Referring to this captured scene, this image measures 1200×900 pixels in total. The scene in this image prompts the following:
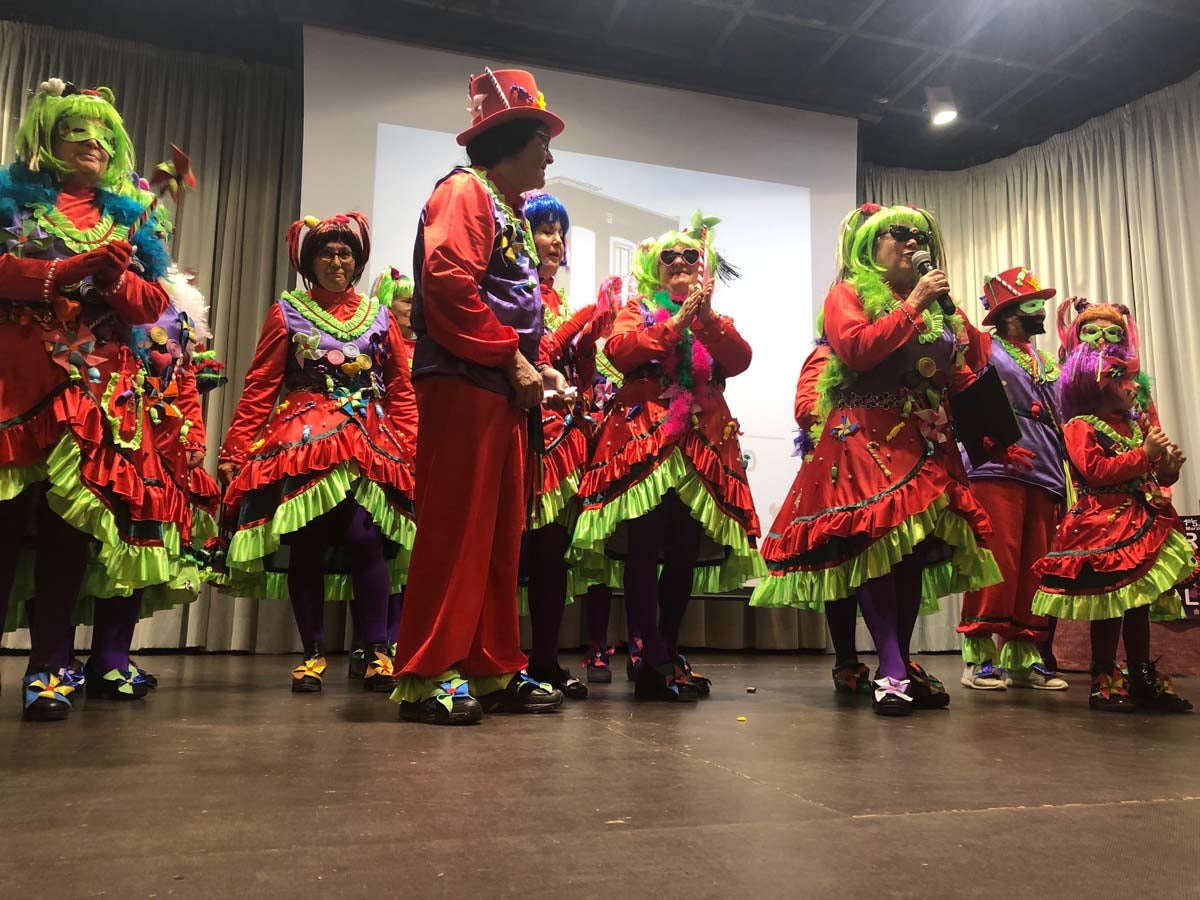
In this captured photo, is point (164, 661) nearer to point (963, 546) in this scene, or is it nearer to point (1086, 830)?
point (963, 546)

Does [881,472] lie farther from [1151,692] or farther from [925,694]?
[1151,692]

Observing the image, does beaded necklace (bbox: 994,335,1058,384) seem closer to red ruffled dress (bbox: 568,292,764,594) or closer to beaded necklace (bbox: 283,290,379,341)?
red ruffled dress (bbox: 568,292,764,594)

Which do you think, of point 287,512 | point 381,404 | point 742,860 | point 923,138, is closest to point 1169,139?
point 923,138

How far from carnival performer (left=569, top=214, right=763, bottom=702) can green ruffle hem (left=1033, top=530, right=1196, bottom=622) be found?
94cm

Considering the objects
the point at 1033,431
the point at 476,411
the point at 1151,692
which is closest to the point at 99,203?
the point at 476,411

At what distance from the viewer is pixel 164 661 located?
14.6ft

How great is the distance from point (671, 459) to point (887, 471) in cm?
60

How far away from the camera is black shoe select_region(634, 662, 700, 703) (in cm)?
267

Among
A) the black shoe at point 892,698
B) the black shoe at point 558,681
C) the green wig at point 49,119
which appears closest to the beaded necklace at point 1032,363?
→ the black shoe at point 892,698

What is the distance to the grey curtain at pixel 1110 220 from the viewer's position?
5.82m

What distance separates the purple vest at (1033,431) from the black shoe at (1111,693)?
970mm

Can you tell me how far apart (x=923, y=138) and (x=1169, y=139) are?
159cm

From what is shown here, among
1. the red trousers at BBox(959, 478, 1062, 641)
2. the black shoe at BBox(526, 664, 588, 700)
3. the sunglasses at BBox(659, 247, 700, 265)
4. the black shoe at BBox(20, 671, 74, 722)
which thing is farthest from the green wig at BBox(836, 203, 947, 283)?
the black shoe at BBox(20, 671, 74, 722)

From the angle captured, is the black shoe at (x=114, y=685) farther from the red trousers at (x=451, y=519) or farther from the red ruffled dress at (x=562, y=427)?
the red ruffled dress at (x=562, y=427)
